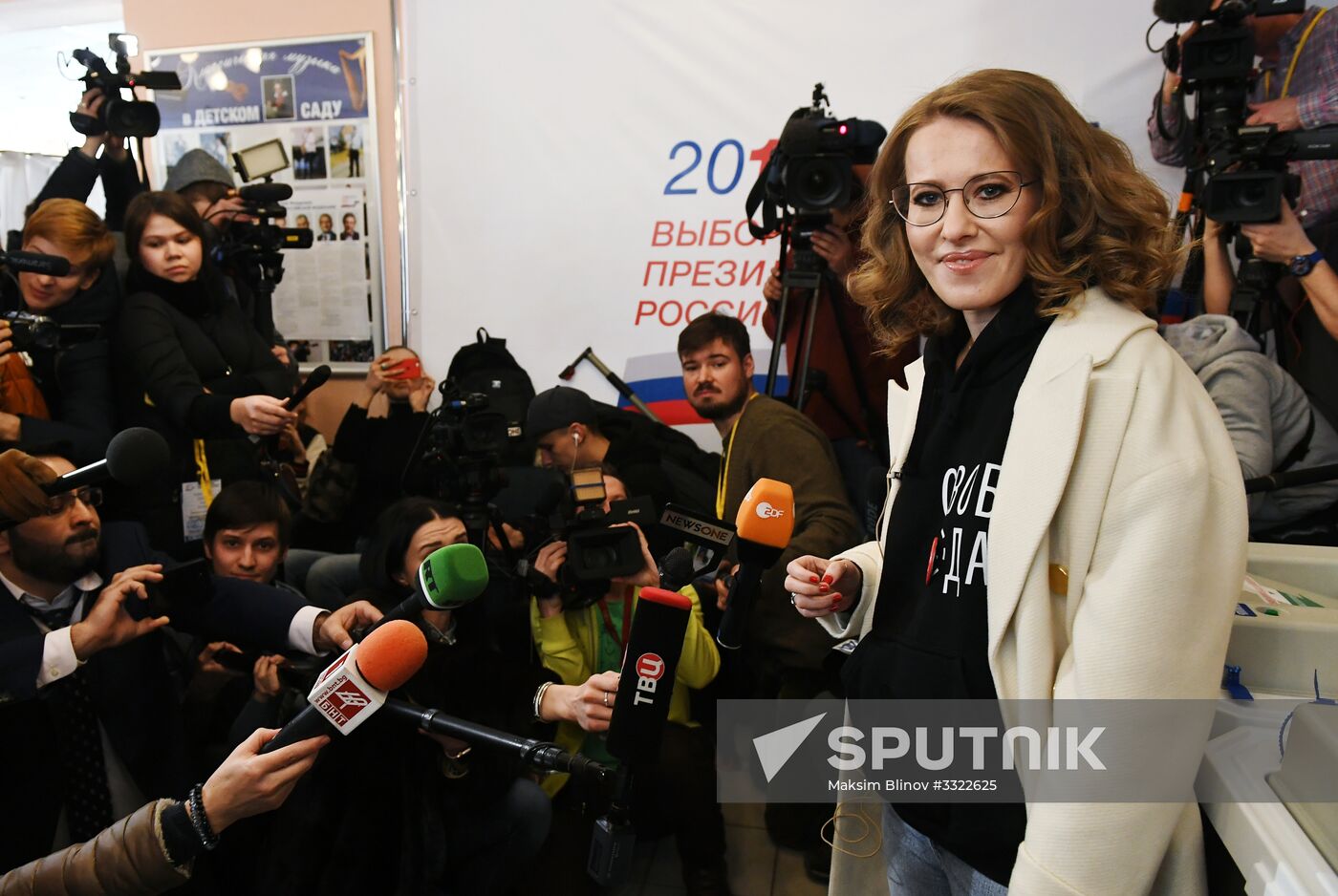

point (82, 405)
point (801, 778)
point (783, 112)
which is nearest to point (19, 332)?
point (82, 405)

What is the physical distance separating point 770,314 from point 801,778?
4.43 feet

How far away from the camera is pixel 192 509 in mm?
2613

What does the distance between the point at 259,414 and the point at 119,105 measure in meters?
1.23

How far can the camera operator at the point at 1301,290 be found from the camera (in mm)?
1845

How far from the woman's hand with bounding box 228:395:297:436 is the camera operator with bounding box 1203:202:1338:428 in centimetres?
221

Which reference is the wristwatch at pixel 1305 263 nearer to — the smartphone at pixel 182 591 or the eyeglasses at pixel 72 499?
the smartphone at pixel 182 591

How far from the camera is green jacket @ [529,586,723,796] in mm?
2184

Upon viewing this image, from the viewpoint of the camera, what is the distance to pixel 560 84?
3615 mm

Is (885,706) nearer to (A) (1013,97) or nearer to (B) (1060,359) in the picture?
(B) (1060,359)

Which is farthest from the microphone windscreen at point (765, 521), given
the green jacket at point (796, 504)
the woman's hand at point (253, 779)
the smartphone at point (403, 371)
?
the smartphone at point (403, 371)

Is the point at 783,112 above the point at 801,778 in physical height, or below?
above

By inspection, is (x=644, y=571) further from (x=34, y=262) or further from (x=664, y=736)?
(x=34, y=262)

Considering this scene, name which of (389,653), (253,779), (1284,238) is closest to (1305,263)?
(1284,238)

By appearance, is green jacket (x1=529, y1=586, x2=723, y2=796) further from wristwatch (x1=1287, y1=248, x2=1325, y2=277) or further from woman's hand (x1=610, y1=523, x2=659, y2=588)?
wristwatch (x1=1287, y1=248, x2=1325, y2=277)
